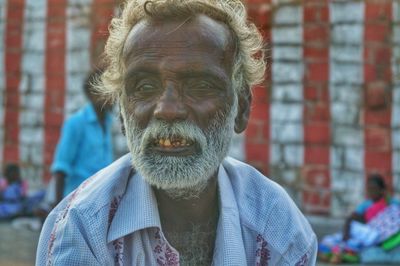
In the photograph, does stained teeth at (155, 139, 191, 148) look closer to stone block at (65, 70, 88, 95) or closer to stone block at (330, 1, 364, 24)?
stone block at (330, 1, 364, 24)

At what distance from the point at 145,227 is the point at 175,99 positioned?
1.25 feet

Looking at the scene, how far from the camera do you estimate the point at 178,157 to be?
2.81 m

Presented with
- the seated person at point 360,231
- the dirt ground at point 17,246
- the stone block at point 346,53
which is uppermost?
the stone block at point 346,53

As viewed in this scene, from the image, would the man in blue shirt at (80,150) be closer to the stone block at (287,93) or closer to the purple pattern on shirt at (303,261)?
the stone block at (287,93)

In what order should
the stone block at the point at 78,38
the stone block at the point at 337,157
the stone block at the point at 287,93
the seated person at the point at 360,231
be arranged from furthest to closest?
1. the stone block at the point at 78,38
2. the stone block at the point at 287,93
3. the stone block at the point at 337,157
4. the seated person at the point at 360,231

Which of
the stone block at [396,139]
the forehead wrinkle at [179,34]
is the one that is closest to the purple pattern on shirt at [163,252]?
the forehead wrinkle at [179,34]

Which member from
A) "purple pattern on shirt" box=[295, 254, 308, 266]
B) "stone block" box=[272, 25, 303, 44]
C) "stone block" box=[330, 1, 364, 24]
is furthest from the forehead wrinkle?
"stone block" box=[272, 25, 303, 44]

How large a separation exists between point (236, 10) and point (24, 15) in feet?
28.8

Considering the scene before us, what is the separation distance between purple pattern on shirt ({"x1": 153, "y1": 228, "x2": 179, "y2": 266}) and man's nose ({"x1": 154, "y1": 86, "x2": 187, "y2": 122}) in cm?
32

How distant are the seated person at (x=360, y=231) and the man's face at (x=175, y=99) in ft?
16.6

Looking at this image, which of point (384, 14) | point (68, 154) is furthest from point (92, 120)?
point (384, 14)

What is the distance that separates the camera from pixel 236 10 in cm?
303

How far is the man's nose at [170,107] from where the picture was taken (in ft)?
8.96

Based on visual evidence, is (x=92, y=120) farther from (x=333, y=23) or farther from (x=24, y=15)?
(x=24, y=15)
